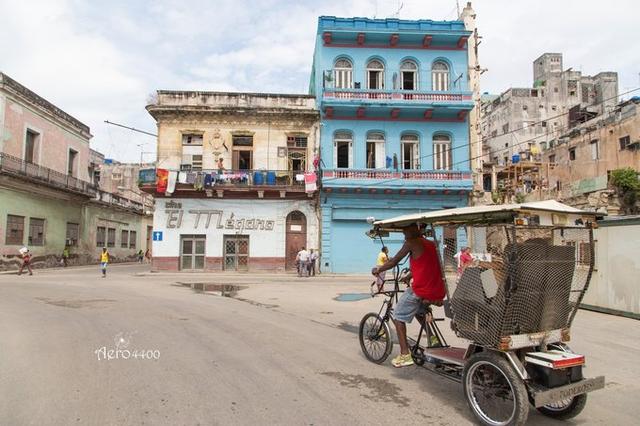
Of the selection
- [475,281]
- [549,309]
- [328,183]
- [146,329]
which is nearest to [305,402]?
[475,281]

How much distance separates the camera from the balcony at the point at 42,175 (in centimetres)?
Result: 2580

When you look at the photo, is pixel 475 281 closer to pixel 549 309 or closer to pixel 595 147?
pixel 549 309

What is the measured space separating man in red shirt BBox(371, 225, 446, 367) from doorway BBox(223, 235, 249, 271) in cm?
2160

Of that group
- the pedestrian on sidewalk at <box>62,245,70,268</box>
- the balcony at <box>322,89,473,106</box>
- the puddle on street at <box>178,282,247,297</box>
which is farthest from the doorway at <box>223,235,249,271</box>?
the pedestrian on sidewalk at <box>62,245,70,268</box>

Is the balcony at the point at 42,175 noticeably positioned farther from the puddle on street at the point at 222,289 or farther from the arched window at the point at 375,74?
the arched window at the point at 375,74

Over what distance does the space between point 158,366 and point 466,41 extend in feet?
90.5

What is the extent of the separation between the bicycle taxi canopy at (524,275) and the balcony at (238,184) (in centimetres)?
2165

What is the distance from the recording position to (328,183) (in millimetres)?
25844

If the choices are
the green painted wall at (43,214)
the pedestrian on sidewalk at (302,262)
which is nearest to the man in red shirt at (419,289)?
the pedestrian on sidewalk at (302,262)

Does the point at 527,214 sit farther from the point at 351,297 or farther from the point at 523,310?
the point at 351,297

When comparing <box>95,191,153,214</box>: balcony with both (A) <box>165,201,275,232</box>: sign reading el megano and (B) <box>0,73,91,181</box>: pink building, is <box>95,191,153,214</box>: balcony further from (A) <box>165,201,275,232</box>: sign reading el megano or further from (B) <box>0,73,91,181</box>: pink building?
(A) <box>165,201,275,232</box>: sign reading el megano

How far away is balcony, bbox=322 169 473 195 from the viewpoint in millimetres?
25969

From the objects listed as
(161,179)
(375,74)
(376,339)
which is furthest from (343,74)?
(376,339)

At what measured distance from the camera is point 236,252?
2659 centimetres
